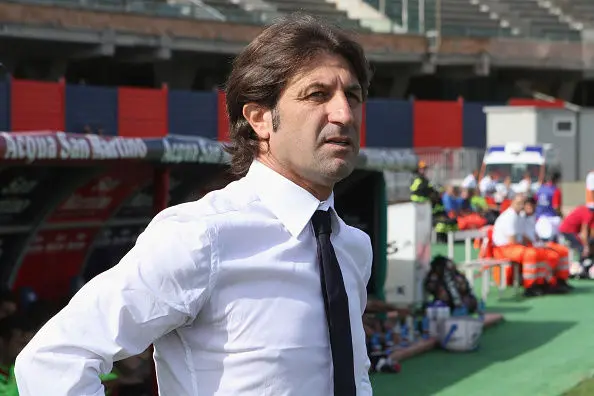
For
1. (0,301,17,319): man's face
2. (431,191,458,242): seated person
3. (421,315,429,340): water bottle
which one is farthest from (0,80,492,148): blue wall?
(0,301,17,319): man's face

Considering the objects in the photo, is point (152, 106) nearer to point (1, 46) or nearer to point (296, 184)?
point (1, 46)

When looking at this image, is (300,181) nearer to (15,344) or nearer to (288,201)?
(288,201)

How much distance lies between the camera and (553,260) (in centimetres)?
1669

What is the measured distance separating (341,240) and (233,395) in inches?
18.8

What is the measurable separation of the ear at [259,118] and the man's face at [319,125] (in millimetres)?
27

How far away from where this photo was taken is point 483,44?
142 feet

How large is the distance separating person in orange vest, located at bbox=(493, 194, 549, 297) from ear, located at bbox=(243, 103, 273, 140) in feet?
45.4

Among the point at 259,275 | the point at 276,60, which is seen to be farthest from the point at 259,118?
the point at 259,275

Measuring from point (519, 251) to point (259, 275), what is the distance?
47.5 feet

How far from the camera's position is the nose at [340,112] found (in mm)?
2553

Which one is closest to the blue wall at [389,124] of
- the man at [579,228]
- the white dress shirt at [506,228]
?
the man at [579,228]

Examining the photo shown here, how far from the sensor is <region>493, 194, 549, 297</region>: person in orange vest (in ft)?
53.9

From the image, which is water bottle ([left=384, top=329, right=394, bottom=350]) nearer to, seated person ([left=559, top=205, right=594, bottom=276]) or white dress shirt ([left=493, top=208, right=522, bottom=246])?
white dress shirt ([left=493, top=208, right=522, bottom=246])

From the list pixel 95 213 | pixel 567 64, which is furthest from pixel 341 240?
pixel 567 64
